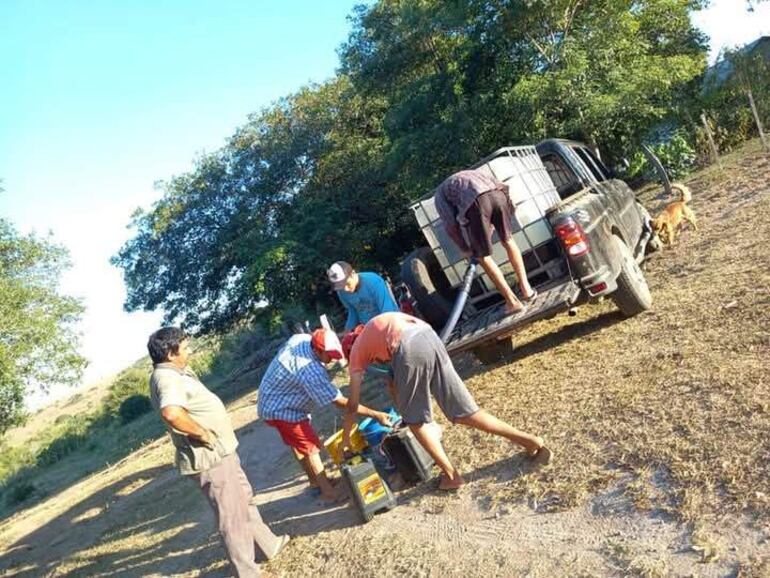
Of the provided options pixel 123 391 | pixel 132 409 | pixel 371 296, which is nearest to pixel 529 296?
pixel 371 296

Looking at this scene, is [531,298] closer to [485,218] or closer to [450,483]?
Answer: [485,218]

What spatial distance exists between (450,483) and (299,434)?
1219 mm

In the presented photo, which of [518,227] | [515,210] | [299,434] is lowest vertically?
[299,434]

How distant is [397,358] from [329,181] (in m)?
14.8

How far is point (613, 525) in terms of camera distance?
10.0 ft

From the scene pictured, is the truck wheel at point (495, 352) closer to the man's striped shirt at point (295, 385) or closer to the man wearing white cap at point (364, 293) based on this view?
the man wearing white cap at point (364, 293)

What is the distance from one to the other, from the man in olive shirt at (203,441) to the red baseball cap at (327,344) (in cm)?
76

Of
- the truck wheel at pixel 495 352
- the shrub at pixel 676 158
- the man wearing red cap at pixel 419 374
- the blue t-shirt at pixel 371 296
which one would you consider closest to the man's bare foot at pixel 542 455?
the man wearing red cap at pixel 419 374

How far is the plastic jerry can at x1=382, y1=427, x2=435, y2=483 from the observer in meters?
4.41

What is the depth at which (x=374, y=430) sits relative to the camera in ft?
16.1

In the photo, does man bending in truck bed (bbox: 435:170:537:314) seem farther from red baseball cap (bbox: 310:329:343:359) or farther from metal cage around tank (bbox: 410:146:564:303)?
red baseball cap (bbox: 310:329:343:359)

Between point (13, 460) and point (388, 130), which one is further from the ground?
point (388, 130)

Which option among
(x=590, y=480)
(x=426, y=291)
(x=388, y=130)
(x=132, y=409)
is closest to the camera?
(x=590, y=480)

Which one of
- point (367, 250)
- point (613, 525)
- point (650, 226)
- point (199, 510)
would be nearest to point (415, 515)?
point (613, 525)
